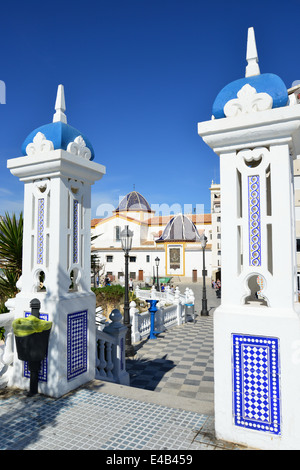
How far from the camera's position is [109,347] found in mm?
5676

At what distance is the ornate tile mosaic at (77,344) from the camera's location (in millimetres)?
4434

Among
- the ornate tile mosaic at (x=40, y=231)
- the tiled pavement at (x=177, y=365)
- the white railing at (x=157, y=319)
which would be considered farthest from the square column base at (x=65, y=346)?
the white railing at (x=157, y=319)

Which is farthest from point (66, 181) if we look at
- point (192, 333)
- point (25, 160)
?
point (192, 333)

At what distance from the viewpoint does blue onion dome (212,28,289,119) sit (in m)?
3.18

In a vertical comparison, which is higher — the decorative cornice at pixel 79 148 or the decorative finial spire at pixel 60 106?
the decorative finial spire at pixel 60 106

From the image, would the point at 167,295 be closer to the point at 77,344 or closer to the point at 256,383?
the point at 77,344

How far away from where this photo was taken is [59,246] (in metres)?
4.34

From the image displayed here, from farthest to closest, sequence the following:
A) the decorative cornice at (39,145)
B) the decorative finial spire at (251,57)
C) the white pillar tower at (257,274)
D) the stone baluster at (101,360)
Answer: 1. the stone baluster at (101,360)
2. the decorative cornice at (39,145)
3. the decorative finial spire at (251,57)
4. the white pillar tower at (257,274)

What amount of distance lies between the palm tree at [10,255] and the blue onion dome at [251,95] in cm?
456

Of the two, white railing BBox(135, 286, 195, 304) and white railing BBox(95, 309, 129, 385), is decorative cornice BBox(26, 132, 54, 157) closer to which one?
white railing BBox(95, 309, 129, 385)

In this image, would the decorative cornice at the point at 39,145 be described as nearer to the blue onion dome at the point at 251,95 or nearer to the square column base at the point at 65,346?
the square column base at the point at 65,346

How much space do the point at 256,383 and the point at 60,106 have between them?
4.42 meters

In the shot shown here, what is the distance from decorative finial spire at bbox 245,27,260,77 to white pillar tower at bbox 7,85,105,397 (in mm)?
2427

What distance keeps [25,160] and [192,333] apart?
972cm
